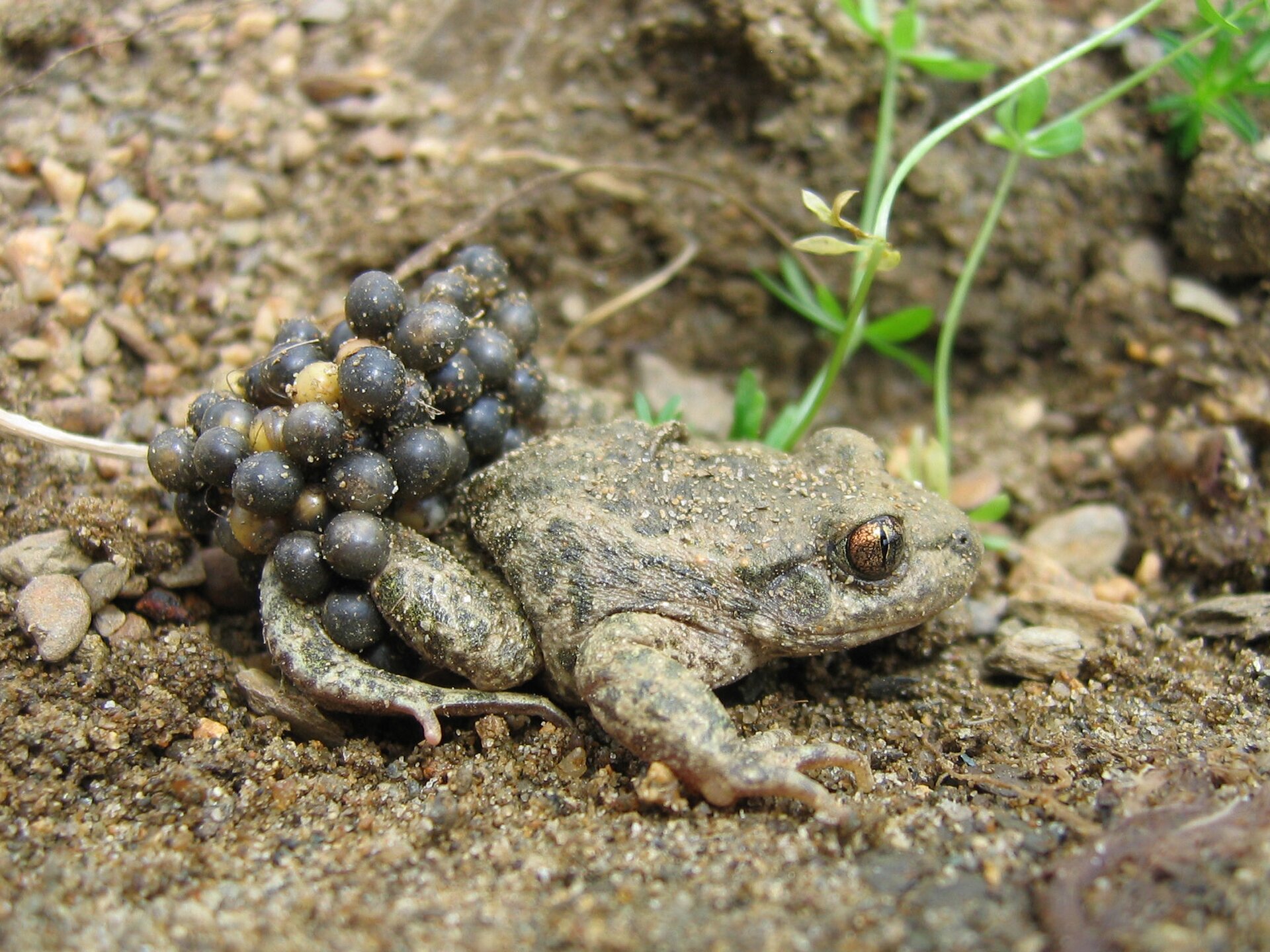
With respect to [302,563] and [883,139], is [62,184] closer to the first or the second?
[302,563]

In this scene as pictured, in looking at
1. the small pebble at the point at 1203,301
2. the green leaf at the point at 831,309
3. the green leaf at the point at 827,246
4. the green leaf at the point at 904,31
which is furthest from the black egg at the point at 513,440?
the small pebble at the point at 1203,301

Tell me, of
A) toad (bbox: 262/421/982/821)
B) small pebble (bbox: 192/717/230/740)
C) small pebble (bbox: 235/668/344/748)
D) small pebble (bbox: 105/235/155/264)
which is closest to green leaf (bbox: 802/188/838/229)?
toad (bbox: 262/421/982/821)

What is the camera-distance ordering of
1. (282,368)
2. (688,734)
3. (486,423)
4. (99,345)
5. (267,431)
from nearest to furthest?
(688,734) < (267,431) < (282,368) < (486,423) < (99,345)

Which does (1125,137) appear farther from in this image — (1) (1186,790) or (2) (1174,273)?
(1) (1186,790)

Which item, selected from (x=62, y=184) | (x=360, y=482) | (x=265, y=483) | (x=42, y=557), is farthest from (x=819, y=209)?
(x=62, y=184)

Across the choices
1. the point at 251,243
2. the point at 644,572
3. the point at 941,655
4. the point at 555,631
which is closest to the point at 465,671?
the point at 555,631

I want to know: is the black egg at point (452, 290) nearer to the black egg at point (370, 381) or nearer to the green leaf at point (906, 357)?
the black egg at point (370, 381)
